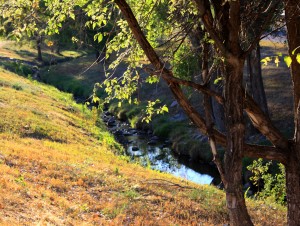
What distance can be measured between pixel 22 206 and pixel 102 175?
5.05 metres

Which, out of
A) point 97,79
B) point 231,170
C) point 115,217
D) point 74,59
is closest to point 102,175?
point 115,217

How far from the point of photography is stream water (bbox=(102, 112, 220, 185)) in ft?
82.0

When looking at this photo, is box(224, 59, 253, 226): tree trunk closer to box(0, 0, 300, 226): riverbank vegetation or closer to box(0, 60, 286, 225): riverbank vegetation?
box(0, 0, 300, 226): riverbank vegetation

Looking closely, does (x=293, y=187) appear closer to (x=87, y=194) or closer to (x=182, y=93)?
(x=182, y=93)

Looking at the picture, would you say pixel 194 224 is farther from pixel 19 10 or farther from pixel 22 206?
pixel 19 10

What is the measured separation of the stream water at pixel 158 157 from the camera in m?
25.0

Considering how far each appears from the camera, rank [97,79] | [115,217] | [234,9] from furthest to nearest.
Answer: [97,79], [115,217], [234,9]

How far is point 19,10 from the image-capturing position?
23.6 feet

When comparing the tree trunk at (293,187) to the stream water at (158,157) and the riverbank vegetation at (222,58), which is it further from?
the stream water at (158,157)

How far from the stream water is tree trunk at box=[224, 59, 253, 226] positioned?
1589 cm

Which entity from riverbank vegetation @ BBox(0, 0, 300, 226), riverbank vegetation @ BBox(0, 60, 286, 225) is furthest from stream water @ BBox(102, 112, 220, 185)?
riverbank vegetation @ BBox(0, 0, 300, 226)

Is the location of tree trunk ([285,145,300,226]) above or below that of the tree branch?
below

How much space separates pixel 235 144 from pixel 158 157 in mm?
21289

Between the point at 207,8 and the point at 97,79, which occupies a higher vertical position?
the point at 207,8
